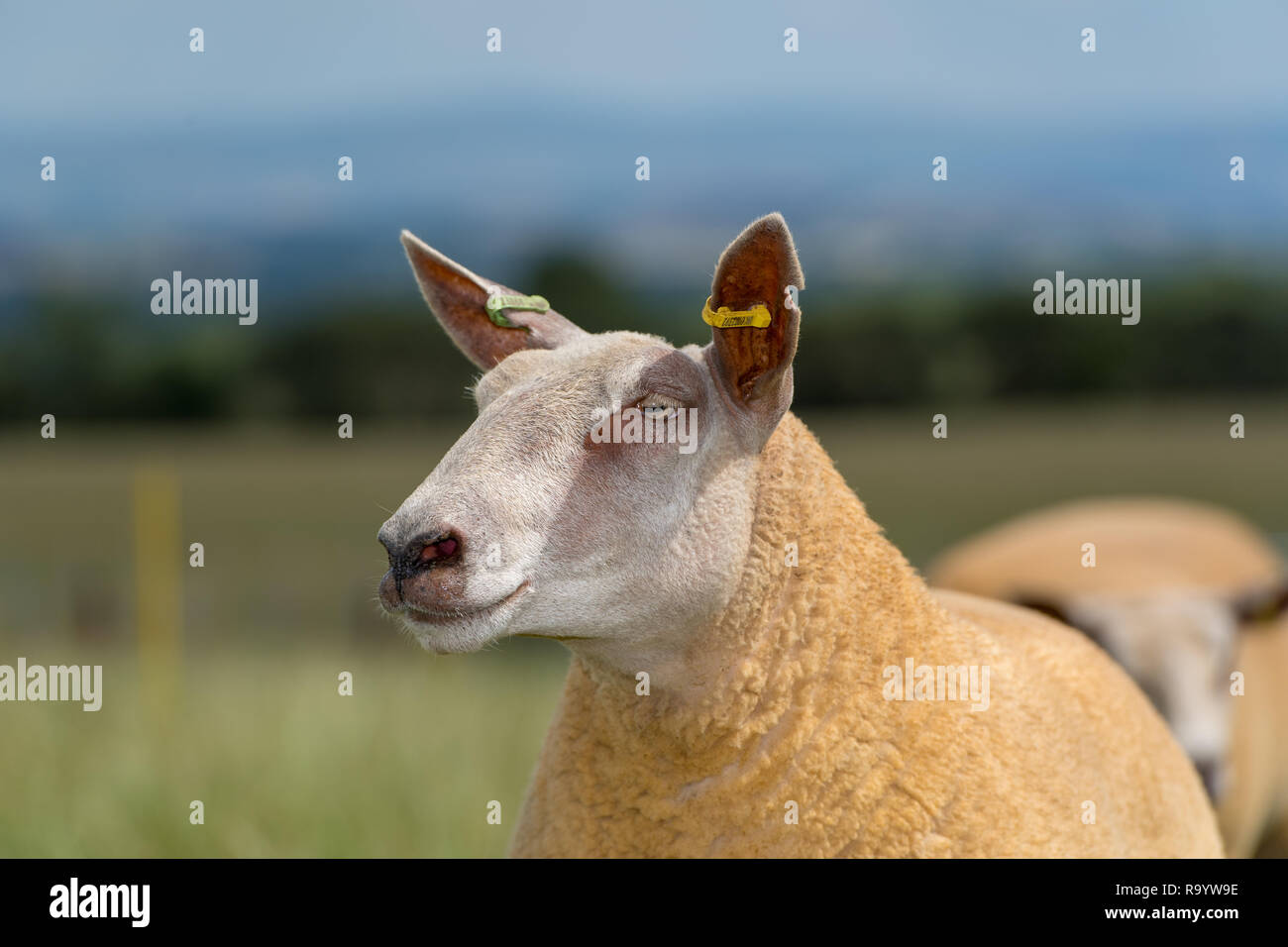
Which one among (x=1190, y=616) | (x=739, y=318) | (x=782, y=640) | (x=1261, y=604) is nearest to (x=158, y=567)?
(x=1190, y=616)

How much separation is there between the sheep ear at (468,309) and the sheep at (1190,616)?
9.79 ft

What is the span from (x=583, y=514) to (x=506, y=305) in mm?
817

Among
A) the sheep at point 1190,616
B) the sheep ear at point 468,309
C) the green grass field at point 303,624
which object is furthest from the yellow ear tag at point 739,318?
the sheep at point 1190,616

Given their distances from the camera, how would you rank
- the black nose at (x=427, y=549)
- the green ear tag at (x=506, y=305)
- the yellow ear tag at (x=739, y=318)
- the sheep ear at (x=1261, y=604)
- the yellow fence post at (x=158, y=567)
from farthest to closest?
the yellow fence post at (x=158, y=567) → the sheep ear at (x=1261, y=604) → the green ear tag at (x=506, y=305) → the yellow ear tag at (x=739, y=318) → the black nose at (x=427, y=549)

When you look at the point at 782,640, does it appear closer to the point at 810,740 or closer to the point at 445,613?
the point at 810,740

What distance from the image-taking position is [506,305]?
3.49m

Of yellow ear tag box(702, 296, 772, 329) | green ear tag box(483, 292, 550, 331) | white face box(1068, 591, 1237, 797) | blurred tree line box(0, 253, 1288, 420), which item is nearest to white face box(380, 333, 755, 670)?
yellow ear tag box(702, 296, 772, 329)

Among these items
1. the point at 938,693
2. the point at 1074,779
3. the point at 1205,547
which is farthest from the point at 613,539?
the point at 1205,547

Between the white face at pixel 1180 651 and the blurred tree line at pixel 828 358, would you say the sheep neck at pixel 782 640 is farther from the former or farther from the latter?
the blurred tree line at pixel 828 358

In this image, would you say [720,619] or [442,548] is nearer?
[442,548]

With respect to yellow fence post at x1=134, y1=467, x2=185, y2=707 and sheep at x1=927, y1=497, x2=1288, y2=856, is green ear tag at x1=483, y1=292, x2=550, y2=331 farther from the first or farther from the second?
yellow fence post at x1=134, y1=467, x2=185, y2=707

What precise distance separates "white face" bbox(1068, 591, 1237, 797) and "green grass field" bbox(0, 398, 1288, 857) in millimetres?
3209

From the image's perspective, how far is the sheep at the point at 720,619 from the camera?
2867 mm
